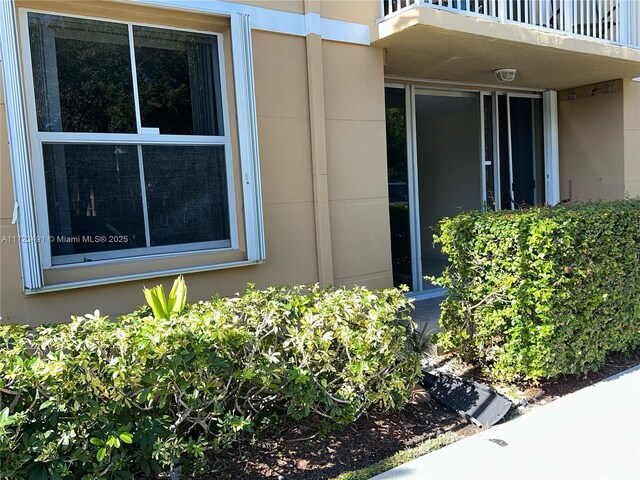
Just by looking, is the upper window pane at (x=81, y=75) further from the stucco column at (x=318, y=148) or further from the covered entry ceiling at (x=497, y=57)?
the covered entry ceiling at (x=497, y=57)

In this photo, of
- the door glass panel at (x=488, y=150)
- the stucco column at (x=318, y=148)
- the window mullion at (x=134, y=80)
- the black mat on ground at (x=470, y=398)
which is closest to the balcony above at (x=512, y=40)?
the door glass panel at (x=488, y=150)

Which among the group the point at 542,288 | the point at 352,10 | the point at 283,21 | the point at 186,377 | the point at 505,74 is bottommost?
the point at 186,377

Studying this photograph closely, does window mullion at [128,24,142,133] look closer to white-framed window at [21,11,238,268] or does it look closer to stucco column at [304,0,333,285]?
white-framed window at [21,11,238,268]

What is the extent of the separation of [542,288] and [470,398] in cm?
98

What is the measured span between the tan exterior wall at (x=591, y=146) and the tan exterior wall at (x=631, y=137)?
0.09 metres

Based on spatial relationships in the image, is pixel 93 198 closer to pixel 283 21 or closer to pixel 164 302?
pixel 164 302

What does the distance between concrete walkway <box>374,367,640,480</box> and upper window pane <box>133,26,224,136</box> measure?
3.45 metres

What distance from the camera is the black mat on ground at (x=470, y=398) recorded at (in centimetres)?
377

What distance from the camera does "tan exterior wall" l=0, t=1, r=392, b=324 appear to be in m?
4.44

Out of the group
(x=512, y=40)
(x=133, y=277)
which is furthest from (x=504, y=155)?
(x=133, y=277)

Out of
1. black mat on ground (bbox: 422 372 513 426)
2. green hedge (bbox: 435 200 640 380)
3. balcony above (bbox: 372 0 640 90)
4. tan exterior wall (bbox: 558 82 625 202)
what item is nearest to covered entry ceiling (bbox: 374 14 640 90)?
balcony above (bbox: 372 0 640 90)

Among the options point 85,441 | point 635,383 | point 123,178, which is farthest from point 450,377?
point 123,178

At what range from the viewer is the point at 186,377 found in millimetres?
2883

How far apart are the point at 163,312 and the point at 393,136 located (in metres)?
4.87
